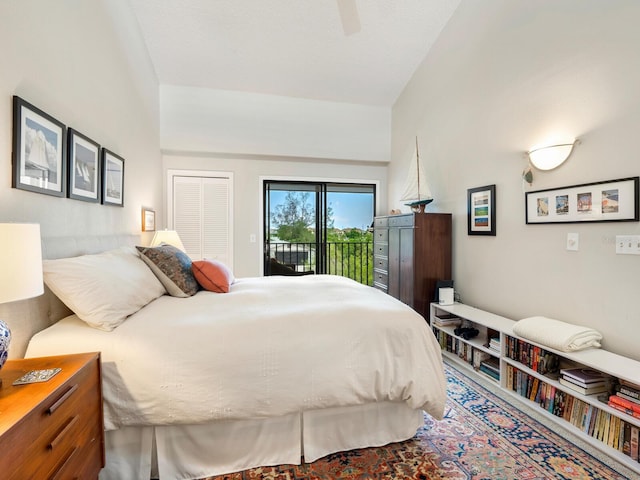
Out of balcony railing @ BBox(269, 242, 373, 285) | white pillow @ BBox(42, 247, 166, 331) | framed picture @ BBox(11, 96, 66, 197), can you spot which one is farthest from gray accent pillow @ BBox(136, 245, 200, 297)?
balcony railing @ BBox(269, 242, 373, 285)

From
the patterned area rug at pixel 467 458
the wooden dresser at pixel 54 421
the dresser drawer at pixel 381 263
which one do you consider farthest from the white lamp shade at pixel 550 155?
the wooden dresser at pixel 54 421

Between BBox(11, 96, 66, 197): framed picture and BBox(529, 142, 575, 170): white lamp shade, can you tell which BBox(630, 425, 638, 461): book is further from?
BBox(11, 96, 66, 197): framed picture

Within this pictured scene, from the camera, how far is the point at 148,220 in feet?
11.7

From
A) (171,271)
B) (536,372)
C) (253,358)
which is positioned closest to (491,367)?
(536,372)

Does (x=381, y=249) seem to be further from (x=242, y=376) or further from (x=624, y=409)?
(x=242, y=376)

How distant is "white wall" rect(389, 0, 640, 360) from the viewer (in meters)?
1.98

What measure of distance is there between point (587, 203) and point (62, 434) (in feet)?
9.92

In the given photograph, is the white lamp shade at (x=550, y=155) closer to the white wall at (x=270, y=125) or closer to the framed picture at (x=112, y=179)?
the white wall at (x=270, y=125)

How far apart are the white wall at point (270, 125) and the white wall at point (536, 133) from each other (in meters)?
1.02

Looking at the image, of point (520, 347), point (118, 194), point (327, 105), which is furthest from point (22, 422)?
point (327, 105)

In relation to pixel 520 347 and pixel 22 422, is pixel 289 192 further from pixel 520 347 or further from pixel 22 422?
Answer: pixel 22 422

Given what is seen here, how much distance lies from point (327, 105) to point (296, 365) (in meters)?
3.94

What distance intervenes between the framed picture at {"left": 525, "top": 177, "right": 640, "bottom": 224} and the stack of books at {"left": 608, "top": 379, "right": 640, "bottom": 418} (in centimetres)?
97

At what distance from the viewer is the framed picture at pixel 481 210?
9.73 ft
